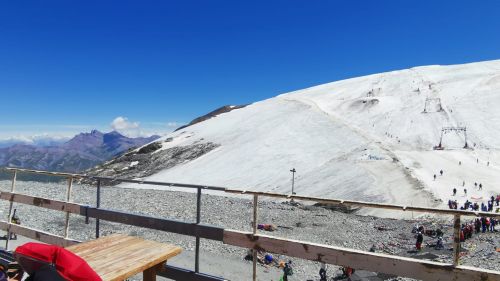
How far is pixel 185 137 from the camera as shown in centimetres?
10800

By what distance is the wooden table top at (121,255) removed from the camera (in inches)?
179

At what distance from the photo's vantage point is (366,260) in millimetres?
4836

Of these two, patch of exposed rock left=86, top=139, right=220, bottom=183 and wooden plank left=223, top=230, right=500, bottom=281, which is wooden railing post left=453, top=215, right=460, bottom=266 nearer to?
wooden plank left=223, top=230, right=500, bottom=281

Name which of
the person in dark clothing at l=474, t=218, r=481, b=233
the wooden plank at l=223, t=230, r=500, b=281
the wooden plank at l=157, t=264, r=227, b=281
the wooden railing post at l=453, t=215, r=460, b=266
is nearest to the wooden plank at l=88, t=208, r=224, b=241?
the wooden plank at l=223, t=230, r=500, b=281

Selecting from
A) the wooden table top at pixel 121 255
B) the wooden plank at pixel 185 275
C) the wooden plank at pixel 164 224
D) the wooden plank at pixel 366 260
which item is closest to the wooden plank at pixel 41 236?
the wooden plank at pixel 164 224

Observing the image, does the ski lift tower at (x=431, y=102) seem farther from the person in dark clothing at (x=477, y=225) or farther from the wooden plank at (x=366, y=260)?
the wooden plank at (x=366, y=260)

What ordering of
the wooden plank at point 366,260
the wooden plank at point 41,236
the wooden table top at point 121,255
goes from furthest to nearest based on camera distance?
the wooden plank at point 41,236
the wooden table top at point 121,255
the wooden plank at point 366,260

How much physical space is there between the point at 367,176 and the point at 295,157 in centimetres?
2310

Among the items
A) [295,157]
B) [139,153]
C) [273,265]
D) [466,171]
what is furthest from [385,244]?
[139,153]

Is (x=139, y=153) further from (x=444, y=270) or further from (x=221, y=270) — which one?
(x=444, y=270)

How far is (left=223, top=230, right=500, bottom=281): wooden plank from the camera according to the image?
4.34m

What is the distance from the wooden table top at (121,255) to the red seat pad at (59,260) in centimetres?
110

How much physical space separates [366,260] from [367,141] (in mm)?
72121

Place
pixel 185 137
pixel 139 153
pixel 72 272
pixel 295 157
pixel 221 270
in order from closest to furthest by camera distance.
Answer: pixel 72 272 < pixel 221 270 < pixel 295 157 < pixel 139 153 < pixel 185 137
